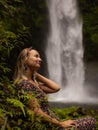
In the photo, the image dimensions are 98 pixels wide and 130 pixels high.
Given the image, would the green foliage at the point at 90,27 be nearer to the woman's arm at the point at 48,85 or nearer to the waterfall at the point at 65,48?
the waterfall at the point at 65,48

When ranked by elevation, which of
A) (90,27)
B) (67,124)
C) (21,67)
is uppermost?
(90,27)

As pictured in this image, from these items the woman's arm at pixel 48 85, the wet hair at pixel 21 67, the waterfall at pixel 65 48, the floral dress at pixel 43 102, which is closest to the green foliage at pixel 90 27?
the waterfall at pixel 65 48

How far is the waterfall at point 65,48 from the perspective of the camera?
2847cm

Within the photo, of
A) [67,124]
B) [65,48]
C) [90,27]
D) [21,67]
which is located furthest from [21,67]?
[90,27]

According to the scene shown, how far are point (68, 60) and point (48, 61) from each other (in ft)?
4.43

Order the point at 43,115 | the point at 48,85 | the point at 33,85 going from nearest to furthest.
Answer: the point at 43,115 → the point at 33,85 → the point at 48,85

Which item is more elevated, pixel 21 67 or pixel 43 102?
pixel 21 67

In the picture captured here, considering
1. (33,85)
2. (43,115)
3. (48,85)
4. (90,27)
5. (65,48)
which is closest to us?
(43,115)

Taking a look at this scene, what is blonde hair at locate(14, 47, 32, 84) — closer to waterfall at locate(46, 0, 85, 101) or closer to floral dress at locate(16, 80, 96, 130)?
floral dress at locate(16, 80, 96, 130)

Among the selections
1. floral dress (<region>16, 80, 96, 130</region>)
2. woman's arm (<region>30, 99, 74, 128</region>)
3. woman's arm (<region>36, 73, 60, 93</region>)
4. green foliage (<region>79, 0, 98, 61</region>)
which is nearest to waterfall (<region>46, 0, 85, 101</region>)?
green foliage (<region>79, 0, 98, 61</region>)

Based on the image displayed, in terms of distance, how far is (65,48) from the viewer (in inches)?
1124

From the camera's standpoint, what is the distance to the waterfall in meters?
28.5

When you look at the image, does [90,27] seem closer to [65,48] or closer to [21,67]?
[65,48]

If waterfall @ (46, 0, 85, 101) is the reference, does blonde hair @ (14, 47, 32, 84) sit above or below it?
below
